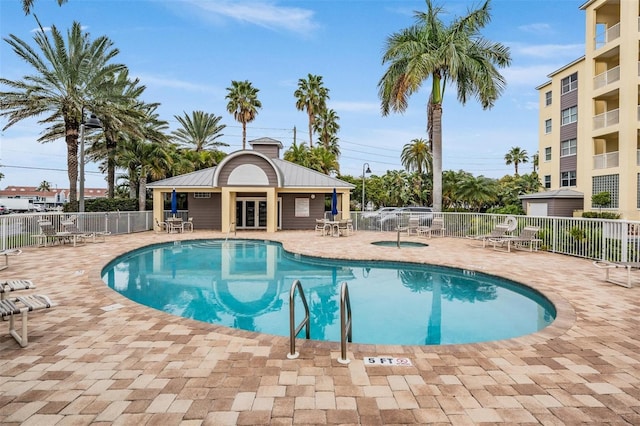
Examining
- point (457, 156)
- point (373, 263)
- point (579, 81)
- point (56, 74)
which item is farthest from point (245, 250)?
point (457, 156)

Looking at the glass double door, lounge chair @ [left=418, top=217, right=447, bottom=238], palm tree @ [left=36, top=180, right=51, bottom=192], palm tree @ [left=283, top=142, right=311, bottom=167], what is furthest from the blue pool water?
palm tree @ [left=36, top=180, right=51, bottom=192]

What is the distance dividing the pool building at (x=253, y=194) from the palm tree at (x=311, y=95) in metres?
17.5

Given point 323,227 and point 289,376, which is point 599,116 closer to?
point 323,227

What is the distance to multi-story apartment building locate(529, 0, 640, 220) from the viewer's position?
66.3 feet

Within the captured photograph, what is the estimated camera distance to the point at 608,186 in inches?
858

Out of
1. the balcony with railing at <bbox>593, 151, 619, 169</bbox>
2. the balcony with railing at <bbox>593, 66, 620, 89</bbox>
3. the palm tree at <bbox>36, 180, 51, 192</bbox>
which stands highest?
the balcony with railing at <bbox>593, 66, 620, 89</bbox>

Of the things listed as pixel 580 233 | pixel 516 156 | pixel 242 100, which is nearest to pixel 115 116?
pixel 242 100

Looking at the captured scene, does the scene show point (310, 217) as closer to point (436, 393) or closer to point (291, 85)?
point (436, 393)

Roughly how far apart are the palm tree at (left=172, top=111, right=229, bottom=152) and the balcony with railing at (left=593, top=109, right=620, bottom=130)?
30.8 m

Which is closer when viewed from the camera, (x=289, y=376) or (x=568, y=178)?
(x=289, y=376)

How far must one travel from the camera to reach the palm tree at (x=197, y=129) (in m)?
34.0

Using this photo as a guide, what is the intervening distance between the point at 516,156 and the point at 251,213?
178 ft

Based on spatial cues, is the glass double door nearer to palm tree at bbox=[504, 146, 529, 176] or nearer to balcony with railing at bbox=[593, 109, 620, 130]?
balcony with railing at bbox=[593, 109, 620, 130]

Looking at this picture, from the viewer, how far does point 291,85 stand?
127ft
